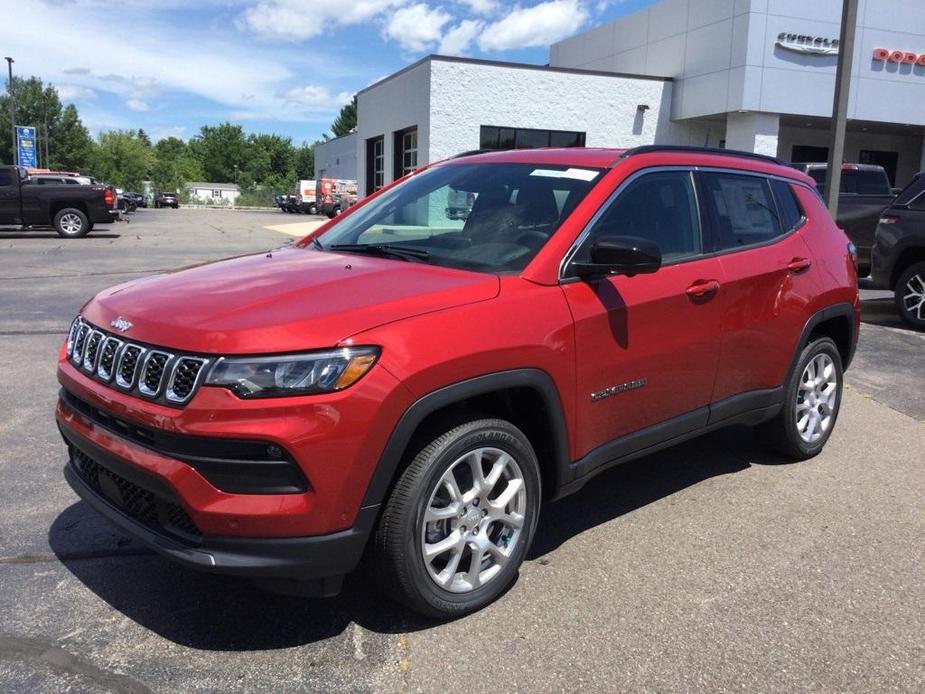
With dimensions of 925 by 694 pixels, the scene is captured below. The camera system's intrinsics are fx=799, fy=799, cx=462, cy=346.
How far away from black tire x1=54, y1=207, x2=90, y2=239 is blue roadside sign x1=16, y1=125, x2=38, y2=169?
40.4m

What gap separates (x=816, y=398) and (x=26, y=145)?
65.8 metres

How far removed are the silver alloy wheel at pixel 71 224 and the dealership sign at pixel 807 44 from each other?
2056cm

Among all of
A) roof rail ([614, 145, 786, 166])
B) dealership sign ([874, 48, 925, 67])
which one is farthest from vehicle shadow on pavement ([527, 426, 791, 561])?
dealership sign ([874, 48, 925, 67])

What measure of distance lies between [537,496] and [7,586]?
221cm

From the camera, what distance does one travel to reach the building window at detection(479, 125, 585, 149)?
75.2 ft

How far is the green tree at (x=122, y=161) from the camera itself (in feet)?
304

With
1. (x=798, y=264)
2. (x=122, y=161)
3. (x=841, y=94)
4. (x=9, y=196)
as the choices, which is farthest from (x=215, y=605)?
(x=122, y=161)

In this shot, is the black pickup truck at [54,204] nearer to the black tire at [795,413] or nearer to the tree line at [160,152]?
the black tire at [795,413]

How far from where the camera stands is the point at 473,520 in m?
3.10

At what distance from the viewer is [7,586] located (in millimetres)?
3275

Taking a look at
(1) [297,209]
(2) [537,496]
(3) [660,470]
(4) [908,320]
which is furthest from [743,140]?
(1) [297,209]

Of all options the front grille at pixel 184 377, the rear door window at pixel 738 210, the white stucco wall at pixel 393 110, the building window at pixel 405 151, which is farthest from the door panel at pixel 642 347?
the building window at pixel 405 151

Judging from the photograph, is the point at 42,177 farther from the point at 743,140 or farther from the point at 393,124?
the point at 743,140

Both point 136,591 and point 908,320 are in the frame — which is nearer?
point 136,591
